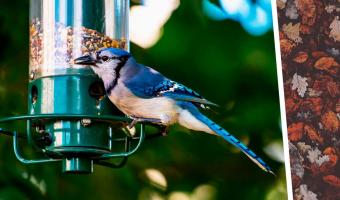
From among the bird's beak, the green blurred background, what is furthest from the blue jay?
the green blurred background

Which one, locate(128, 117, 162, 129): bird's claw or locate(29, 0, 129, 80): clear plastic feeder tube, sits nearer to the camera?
locate(128, 117, 162, 129): bird's claw

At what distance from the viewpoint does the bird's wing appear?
251 inches

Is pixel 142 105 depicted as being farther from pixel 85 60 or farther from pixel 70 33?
pixel 70 33

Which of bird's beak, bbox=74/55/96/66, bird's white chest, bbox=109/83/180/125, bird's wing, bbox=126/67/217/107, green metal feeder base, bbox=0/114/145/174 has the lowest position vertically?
green metal feeder base, bbox=0/114/145/174

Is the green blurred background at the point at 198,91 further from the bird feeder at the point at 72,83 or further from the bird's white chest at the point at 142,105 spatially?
the bird's white chest at the point at 142,105

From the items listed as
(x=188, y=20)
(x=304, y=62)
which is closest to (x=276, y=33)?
(x=304, y=62)

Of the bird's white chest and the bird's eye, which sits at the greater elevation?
the bird's eye

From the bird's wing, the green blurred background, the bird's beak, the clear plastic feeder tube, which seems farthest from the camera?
the green blurred background

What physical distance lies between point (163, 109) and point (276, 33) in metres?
0.83

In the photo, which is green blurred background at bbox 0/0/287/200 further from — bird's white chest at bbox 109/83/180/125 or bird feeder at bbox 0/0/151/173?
bird's white chest at bbox 109/83/180/125

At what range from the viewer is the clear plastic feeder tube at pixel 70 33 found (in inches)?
255

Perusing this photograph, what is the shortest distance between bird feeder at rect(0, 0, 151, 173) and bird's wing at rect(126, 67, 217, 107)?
0.16m

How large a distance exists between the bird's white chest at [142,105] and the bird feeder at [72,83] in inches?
2.9

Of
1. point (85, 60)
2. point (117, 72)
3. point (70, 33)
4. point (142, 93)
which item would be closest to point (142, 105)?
point (142, 93)
